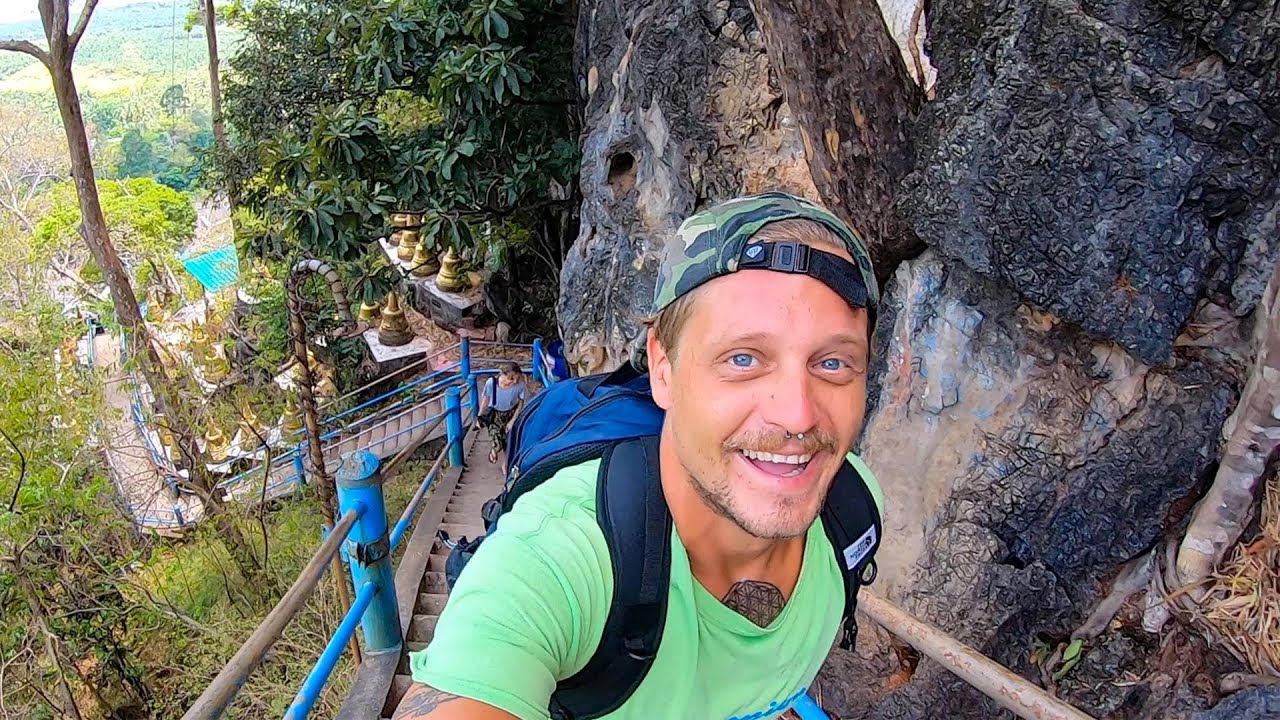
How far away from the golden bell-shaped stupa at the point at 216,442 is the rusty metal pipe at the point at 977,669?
37.5 feet

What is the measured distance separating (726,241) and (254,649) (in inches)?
54.0

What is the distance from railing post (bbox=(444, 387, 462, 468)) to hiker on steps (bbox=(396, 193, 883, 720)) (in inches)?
237

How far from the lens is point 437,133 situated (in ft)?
25.3

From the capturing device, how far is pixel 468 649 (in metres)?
0.97

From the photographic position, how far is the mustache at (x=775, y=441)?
1.12 m

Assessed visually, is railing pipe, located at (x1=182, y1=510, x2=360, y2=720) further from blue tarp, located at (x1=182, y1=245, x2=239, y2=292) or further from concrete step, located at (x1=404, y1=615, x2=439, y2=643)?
blue tarp, located at (x1=182, y1=245, x2=239, y2=292)

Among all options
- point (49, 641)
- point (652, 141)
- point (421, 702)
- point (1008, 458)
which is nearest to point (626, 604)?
point (421, 702)

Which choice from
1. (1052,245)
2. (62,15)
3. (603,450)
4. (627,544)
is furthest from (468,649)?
(62,15)

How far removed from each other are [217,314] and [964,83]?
1298cm

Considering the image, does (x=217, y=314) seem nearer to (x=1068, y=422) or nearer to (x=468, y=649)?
(x=1068, y=422)

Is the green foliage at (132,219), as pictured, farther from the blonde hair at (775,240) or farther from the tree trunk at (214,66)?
the blonde hair at (775,240)

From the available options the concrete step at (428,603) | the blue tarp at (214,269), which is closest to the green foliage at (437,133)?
the concrete step at (428,603)

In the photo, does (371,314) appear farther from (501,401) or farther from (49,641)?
(49,641)

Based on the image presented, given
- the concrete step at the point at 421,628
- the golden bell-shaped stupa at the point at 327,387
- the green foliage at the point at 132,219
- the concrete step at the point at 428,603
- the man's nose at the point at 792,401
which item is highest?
the man's nose at the point at 792,401
